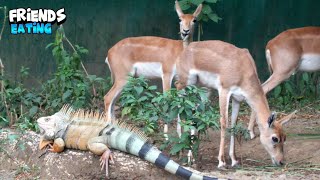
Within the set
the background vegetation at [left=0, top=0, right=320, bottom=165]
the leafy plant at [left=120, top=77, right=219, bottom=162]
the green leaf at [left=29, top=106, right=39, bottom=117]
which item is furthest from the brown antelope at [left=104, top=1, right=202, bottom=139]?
the leafy plant at [left=120, top=77, right=219, bottom=162]

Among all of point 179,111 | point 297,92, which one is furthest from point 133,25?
point 179,111

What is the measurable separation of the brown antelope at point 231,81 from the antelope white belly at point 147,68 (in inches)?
49.2

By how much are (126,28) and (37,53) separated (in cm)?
139

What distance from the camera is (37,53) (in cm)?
1144

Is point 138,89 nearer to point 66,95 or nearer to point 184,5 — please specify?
point 66,95

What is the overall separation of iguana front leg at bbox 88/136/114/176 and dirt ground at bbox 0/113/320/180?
0.08m

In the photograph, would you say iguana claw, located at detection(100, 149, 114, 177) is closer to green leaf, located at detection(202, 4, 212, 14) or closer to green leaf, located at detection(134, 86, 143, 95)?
green leaf, located at detection(134, 86, 143, 95)

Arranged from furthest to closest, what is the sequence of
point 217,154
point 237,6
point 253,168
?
point 237,6
point 217,154
point 253,168

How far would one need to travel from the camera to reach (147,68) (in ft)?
33.9

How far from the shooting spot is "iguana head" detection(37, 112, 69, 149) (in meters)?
7.80

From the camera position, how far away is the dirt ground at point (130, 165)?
7.51m

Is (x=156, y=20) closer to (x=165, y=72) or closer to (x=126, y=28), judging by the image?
(x=126, y=28)

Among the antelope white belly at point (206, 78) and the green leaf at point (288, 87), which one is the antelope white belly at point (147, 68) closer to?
the antelope white belly at point (206, 78)

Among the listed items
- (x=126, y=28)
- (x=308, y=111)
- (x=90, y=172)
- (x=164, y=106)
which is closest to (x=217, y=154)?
(x=164, y=106)
